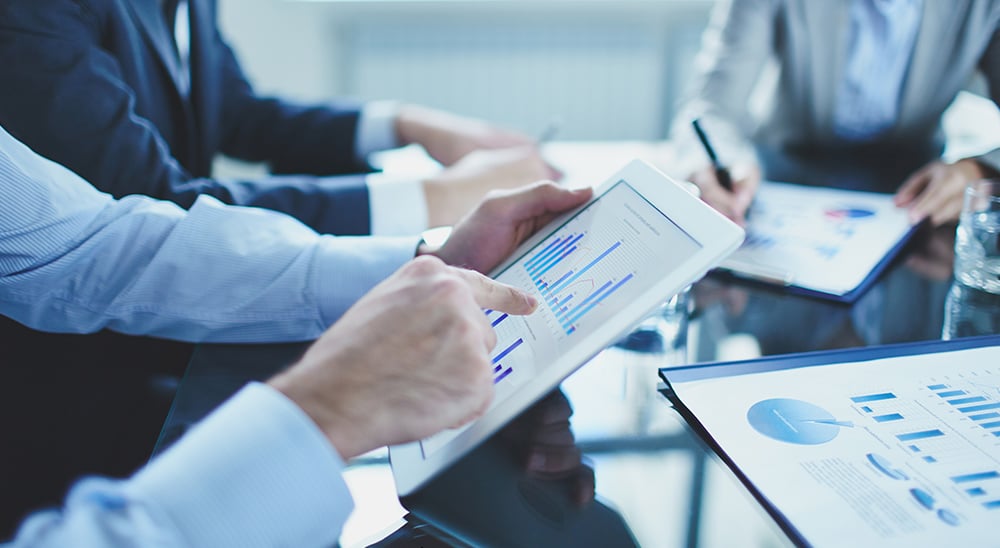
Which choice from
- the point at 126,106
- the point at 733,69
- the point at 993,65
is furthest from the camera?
the point at 733,69

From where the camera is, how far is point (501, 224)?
0.65 metres

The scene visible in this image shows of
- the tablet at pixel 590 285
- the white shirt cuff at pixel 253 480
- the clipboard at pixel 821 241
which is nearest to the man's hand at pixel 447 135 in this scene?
the clipboard at pixel 821 241

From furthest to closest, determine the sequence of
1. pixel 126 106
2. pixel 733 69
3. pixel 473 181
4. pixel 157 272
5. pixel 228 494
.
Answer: pixel 733 69, pixel 473 181, pixel 126 106, pixel 157 272, pixel 228 494

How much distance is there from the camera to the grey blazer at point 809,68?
107 cm

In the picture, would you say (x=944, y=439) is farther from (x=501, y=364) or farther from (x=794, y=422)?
(x=501, y=364)

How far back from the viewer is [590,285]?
0.50m

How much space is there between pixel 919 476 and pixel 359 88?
2.35 metres

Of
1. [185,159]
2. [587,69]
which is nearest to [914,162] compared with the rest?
[185,159]

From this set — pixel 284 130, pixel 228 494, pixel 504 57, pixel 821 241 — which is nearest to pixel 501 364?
pixel 228 494

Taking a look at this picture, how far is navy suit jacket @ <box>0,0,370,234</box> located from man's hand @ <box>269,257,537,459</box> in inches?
15.7

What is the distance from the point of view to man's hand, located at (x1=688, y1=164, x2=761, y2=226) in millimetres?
819

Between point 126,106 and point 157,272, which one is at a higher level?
point 126,106

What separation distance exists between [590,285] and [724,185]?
44cm

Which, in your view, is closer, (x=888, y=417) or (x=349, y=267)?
(x=888, y=417)
